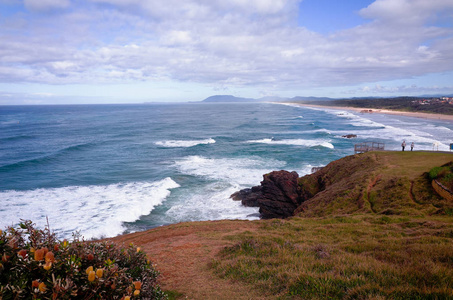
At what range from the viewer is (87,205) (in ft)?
71.2

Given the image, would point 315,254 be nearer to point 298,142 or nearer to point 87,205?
point 87,205

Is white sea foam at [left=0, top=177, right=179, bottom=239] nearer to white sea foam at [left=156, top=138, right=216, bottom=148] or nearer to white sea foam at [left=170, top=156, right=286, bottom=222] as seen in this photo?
white sea foam at [left=170, top=156, right=286, bottom=222]

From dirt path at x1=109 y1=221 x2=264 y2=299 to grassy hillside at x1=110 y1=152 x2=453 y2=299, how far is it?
0.03 m

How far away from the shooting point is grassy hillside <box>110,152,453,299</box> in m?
4.98

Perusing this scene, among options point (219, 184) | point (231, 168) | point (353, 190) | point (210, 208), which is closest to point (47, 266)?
point (353, 190)

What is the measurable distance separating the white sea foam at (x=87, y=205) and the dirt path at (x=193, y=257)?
7.39 metres

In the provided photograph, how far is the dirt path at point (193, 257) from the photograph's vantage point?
577 cm

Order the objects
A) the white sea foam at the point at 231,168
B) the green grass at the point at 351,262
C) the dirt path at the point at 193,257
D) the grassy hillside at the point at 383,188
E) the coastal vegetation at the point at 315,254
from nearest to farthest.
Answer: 1. the coastal vegetation at the point at 315,254
2. the green grass at the point at 351,262
3. the dirt path at the point at 193,257
4. the grassy hillside at the point at 383,188
5. the white sea foam at the point at 231,168

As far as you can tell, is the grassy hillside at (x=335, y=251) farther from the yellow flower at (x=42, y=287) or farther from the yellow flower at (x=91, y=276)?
the yellow flower at (x=42, y=287)

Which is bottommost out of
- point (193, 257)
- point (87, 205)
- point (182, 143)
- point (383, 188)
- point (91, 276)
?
point (87, 205)

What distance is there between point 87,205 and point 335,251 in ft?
67.0

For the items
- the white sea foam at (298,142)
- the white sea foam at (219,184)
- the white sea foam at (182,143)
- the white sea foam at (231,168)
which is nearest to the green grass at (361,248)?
the white sea foam at (219,184)

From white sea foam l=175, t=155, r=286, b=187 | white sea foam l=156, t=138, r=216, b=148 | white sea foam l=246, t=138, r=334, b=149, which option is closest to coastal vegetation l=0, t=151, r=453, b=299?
white sea foam l=175, t=155, r=286, b=187

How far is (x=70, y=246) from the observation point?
3.67 m
